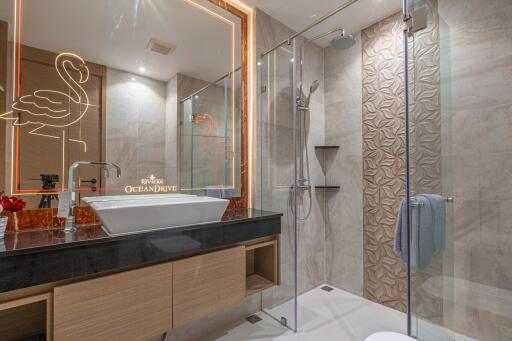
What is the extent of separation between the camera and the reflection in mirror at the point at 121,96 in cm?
134

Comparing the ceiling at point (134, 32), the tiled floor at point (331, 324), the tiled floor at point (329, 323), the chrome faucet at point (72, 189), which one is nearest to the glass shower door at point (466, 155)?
the tiled floor at point (331, 324)

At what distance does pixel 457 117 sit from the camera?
1.75 meters

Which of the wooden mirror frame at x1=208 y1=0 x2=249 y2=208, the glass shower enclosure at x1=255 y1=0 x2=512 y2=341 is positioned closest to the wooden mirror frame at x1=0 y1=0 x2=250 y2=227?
the wooden mirror frame at x1=208 y1=0 x2=249 y2=208

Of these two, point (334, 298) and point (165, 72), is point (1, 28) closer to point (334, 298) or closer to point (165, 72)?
point (165, 72)

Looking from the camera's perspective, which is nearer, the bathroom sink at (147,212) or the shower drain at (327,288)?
the bathroom sink at (147,212)

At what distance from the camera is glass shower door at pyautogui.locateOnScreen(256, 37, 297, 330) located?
223 centimetres

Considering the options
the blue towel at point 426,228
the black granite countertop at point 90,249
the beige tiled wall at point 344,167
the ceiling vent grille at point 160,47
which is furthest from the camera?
the beige tiled wall at point 344,167

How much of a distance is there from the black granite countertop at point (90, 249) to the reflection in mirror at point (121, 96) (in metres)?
0.41

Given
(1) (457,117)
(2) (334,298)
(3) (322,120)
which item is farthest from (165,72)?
(2) (334,298)

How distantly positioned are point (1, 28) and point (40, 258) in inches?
47.8

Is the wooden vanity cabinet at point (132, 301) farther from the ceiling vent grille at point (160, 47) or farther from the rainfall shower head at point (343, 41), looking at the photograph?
the rainfall shower head at point (343, 41)

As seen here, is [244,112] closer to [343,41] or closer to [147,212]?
[343,41]

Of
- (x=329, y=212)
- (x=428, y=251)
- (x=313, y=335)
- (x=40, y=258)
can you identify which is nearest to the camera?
(x=40, y=258)

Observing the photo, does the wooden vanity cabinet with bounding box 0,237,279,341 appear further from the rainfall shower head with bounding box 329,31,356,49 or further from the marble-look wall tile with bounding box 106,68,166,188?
the rainfall shower head with bounding box 329,31,356,49
